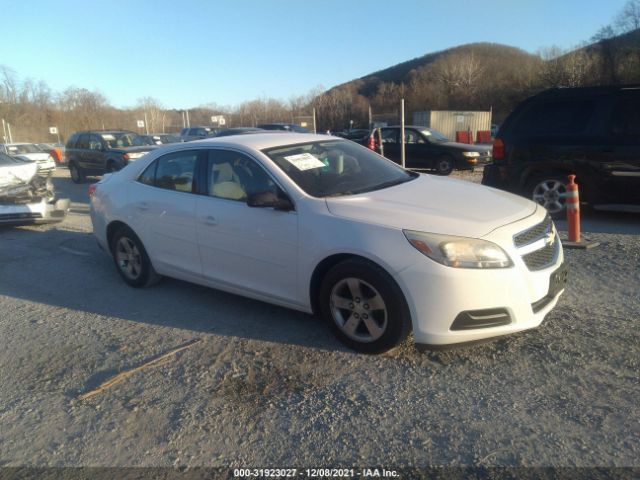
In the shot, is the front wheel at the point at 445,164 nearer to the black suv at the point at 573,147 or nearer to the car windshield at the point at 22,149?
the black suv at the point at 573,147

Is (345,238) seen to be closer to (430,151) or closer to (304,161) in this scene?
(304,161)

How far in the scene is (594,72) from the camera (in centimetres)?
5519

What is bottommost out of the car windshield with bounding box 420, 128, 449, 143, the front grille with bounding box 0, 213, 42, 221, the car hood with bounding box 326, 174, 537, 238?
the front grille with bounding box 0, 213, 42, 221

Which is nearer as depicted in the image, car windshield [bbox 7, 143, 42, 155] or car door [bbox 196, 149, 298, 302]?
car door [bbox 196, 149, 298, 302]

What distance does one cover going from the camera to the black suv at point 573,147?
6.99 meters

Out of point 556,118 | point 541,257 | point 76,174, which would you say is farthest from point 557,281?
point 76,174

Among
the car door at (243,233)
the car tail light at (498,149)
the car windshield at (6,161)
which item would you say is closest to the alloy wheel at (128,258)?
the car door at (243,233)

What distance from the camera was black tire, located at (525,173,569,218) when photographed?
750 centimetres

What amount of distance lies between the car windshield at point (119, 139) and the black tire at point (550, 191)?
12.7 meters

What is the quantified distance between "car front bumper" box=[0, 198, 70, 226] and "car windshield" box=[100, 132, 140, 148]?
7.44 meters

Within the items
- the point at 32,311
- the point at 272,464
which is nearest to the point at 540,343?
the point at 272,464

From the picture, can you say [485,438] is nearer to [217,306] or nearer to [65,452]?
[65,452]

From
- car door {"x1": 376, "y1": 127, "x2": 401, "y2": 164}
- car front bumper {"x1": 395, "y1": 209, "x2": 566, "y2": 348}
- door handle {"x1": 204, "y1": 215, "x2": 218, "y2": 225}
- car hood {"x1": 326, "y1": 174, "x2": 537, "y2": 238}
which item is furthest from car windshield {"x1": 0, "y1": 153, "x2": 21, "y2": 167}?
car door {"x1": 376, "y1": 127, "x2": 401, "y2": 164}

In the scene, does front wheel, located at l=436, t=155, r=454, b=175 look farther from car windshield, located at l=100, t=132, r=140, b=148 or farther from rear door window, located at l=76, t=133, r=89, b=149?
rear door window, located at l=76, t=133, r=89, b=149
